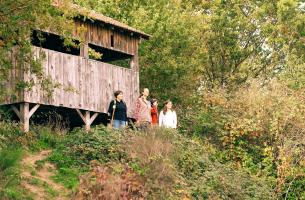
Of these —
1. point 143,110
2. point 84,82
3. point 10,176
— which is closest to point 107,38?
point 84,82

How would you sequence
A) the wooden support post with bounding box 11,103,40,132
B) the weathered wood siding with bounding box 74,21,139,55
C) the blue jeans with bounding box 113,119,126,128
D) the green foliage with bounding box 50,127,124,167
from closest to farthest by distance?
1. the green foliage with bounding box 50,127,124,167
2. the wooden support post with bounding box 11,103,40,132
3. the blue jeans with bounding box 113,119,126,128
4. the weathered wood siding with bounding box 74,21,139,55

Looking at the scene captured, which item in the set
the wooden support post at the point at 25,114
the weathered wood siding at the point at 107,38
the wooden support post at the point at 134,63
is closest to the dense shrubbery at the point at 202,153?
the wooden support post at the point at 25,114

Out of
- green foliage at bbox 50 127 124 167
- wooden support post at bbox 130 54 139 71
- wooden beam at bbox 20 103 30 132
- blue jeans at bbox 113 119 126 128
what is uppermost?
wooden support post at bbox 130 54 139 71

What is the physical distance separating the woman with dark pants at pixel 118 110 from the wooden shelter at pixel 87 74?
1.29 metres

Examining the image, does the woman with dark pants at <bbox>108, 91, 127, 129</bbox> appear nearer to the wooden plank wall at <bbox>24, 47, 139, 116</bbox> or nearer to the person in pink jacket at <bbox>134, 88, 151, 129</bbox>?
the person in pink jacket at <bbox>134, 88, 151, 129</bbox>

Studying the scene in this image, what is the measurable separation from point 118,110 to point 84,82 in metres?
2.60

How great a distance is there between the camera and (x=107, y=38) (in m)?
23.8

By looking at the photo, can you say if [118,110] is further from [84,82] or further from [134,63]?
[134,63]

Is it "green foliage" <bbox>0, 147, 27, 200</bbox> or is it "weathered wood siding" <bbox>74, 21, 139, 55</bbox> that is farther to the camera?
"weathered wood siding" <bbox>74, 21, 139, 55</bbox>

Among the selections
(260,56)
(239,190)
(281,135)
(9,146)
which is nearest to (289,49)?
(260,56)

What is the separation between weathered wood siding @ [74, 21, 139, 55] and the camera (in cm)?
2286

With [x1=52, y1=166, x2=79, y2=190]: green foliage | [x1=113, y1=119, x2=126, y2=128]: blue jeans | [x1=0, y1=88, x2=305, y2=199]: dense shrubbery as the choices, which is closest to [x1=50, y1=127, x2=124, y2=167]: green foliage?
[x1=0, y1=88, x2=305, y2=199]: dense shrubbery

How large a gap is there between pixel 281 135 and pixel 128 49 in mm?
7188

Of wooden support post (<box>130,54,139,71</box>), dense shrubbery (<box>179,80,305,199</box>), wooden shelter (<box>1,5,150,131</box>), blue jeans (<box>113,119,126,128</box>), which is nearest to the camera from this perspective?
dense shrubbery (<box>179,80,305,199</box>)
